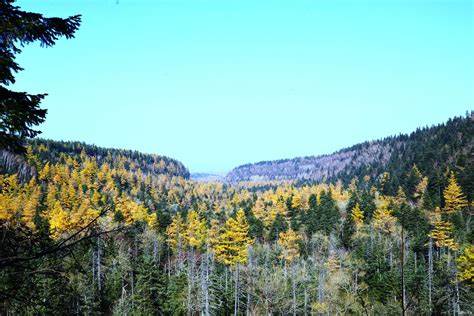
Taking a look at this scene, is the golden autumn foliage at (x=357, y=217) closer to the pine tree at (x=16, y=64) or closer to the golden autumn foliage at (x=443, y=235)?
the golden autumn foliage at (x=443, y=235)

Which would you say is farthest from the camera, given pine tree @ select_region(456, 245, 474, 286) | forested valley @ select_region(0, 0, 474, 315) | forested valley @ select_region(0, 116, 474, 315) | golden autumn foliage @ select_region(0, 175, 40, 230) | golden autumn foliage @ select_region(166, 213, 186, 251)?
golden autumn foliage @ select_region(166, 213, 186, 251)

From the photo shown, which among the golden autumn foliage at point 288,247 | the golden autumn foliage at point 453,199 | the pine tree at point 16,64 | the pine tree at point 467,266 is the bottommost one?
the golden autumn foliage at point 288,247

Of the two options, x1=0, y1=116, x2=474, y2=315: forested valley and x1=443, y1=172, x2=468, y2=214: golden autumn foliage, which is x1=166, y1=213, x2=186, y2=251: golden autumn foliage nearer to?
x1=0, y1=116, x2=474, y2=315: forested valley

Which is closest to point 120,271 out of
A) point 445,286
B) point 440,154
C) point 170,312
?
point 170,312

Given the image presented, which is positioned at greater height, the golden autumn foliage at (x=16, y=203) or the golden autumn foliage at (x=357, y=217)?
the golden autumn foliage at (x=16, y=203)

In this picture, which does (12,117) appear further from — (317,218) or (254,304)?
(317,218)

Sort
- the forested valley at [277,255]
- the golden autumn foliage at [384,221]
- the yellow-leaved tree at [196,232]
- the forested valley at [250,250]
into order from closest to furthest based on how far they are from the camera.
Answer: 1. the forested valley at [250,250]
2. the forested valley at [277,255]
3. the yellow-leaved tree at [196,232]
4. the golden autumn foliage at [384,221]

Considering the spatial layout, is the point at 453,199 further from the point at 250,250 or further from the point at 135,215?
the point at 135,215

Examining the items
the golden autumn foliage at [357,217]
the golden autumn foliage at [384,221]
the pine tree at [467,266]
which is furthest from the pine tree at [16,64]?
the golden autumn foliage at [357,217]

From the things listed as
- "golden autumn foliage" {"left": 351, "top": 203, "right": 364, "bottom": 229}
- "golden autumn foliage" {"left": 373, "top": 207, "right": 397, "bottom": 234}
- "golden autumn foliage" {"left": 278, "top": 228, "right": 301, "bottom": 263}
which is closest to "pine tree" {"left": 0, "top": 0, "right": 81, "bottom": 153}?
"golden autumn foliage" {"left": 278, "top": 228, "right": 301, "bottom": 263}

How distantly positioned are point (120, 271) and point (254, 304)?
60.0 ft

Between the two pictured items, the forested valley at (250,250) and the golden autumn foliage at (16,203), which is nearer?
the golden autumn foliage at (16,203)

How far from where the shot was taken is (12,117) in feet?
26.0

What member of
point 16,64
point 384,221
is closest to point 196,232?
point 384,221
